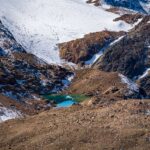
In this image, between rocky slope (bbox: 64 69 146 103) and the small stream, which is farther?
rocky slope (bbox: 64 69 146 103)

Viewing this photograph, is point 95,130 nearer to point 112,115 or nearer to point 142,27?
point 112,115

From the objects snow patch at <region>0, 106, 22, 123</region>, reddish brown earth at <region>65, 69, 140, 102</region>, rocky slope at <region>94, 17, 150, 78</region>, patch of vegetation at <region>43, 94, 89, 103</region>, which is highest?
snow patch at <region>0, 106, 22, 123</region>

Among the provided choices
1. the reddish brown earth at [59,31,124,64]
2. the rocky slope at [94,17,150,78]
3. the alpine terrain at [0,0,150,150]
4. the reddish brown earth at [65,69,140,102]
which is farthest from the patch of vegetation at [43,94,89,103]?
the reddish brown earth at [59,31,124,64]

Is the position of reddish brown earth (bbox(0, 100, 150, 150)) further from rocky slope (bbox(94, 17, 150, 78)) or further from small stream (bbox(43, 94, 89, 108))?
rocky slope (bbox(94, 17, 150, 78))

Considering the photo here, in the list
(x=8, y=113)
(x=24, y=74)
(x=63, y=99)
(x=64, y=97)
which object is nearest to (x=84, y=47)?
(x=24, y=74)

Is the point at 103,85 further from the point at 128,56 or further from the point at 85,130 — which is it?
the point at 85,130

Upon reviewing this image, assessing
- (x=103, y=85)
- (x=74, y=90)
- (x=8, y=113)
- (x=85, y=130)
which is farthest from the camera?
(x=74, y=90)

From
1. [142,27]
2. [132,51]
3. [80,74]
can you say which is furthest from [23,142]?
[142,27]

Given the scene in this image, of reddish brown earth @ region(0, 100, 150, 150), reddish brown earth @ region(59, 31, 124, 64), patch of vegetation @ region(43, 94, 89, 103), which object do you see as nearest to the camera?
reddish brown earth @ region(0, 100, 150, 150)
